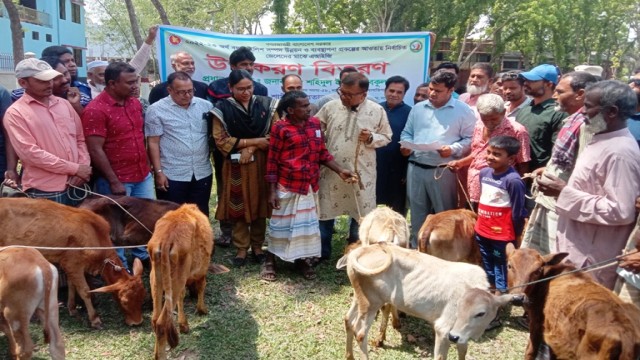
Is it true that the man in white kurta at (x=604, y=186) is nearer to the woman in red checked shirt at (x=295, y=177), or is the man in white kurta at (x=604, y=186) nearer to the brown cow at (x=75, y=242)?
the woman in red checked shirt at (x=295, y=177)

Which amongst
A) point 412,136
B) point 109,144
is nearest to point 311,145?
point 412,136

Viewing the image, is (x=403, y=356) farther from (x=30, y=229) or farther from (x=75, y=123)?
(x=75, y=123)

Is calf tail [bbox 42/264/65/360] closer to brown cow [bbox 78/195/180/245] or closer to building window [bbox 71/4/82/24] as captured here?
brown cow [bbox 78/195/180/245]

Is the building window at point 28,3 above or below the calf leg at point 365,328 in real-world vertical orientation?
above

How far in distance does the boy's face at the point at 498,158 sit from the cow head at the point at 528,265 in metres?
1.12

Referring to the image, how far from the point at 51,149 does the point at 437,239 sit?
3.42 m

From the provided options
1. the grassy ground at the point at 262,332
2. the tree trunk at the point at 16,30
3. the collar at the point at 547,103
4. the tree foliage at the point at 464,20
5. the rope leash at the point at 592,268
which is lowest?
the grassy ground at the point at 262,332

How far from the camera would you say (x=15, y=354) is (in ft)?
10.4

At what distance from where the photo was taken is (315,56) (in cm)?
767

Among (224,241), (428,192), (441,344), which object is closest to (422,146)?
(428,192)

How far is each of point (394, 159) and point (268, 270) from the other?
1.89 metres

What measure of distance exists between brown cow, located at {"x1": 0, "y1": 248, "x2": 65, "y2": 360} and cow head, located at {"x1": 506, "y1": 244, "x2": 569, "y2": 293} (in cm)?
290

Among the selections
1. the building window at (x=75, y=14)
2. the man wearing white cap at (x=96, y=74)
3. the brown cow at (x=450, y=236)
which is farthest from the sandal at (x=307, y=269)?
the building window at (x=75, y=14)

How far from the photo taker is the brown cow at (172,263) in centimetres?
342
